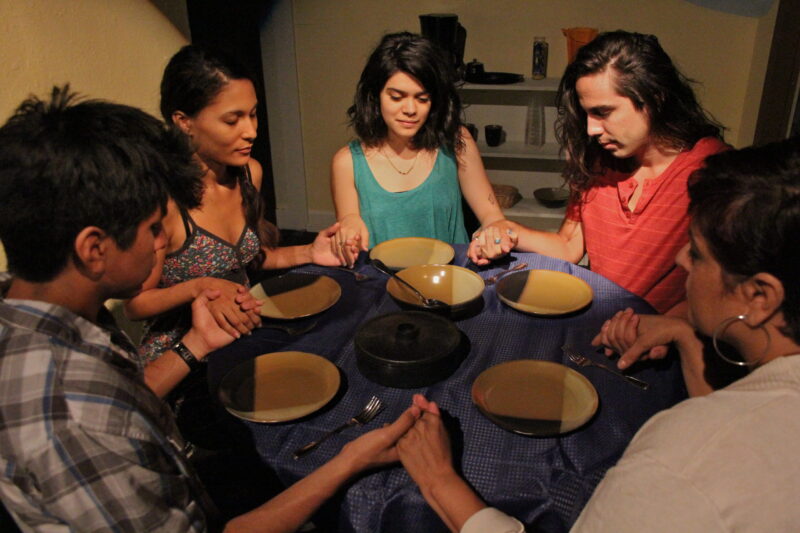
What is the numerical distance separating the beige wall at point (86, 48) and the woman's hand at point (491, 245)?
5.27 feet

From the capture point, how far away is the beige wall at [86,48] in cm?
195

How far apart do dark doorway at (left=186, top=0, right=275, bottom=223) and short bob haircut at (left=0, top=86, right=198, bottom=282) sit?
306cm

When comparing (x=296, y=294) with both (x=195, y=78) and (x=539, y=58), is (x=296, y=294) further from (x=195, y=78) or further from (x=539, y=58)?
(x=539, y=58)

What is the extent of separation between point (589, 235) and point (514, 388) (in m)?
1.10

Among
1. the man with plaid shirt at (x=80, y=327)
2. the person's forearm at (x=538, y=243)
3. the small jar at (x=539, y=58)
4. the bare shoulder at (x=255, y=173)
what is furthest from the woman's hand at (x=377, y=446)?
the small jar at (x=539, y=58)

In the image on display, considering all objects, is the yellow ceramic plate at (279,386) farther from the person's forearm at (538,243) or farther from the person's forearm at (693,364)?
the person's forearm at (538,243)

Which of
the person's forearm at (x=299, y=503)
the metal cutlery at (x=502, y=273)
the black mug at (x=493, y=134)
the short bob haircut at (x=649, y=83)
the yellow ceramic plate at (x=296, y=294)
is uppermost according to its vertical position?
the short bob haircut at (x=649, y=83)

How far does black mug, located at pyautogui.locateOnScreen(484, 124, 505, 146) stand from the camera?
416cm

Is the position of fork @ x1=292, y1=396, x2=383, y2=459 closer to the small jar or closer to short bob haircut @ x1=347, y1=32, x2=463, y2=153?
short bob haircut @ x1=347, y1=32, x2=463, y2=153

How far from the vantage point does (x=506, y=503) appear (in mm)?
1063

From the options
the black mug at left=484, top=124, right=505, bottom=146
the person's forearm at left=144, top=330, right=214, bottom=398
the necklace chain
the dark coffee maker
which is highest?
the dark coffee maker

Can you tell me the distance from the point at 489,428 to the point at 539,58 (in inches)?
134

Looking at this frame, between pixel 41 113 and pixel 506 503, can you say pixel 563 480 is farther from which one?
pixel 41 113

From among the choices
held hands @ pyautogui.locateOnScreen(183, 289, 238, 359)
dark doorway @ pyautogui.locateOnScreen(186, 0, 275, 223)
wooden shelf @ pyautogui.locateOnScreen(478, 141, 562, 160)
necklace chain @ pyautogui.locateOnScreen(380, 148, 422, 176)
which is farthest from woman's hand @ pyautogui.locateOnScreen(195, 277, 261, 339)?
wooden shelf @ pyautogui.locateOnScreen(478, 141, 562, 160)
